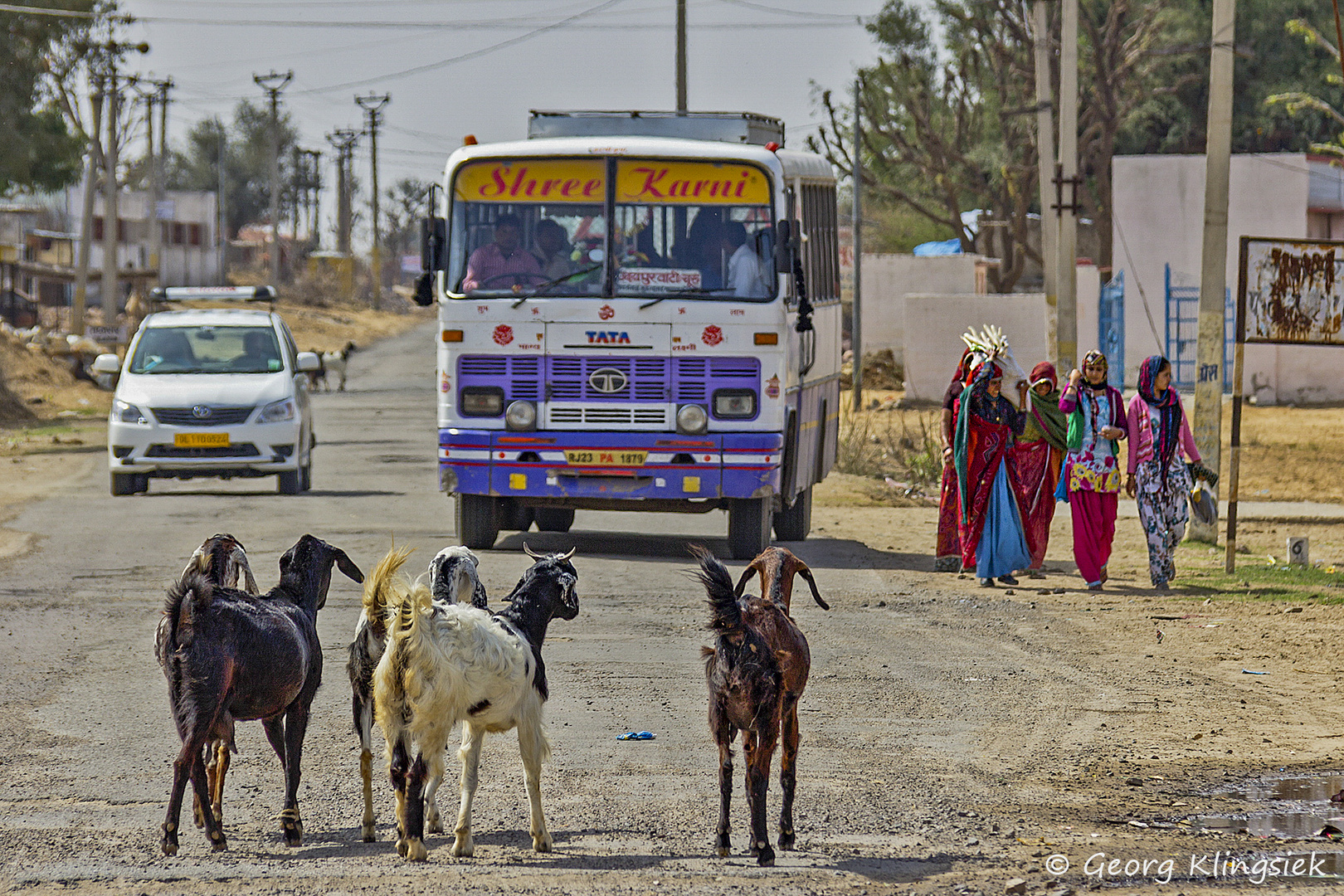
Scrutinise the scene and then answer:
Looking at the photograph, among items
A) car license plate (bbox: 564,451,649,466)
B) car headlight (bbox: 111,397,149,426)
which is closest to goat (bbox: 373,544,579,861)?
car license plate (bbox: 564,451,649,466)

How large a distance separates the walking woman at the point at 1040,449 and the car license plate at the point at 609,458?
270 cm

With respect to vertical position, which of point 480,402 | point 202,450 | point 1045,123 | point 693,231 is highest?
point 1045,123

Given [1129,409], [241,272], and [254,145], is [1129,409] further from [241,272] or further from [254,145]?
[254,145]

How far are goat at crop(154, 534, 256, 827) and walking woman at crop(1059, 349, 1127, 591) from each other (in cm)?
736

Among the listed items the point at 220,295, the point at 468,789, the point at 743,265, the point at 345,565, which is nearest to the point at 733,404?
→ the point at 743,265

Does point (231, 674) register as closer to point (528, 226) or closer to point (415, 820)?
point (415, 820)

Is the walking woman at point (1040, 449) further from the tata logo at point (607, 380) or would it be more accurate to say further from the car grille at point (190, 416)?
the car grille at point (190, 416)

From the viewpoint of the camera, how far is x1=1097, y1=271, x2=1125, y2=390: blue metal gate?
99.7ft

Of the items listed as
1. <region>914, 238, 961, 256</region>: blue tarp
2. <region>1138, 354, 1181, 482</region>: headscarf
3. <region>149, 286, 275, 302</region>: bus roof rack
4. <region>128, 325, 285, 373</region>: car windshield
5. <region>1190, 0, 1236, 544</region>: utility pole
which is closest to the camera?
<region>1138, 354, 1181, 482</region>: headscarf

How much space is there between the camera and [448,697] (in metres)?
5.04

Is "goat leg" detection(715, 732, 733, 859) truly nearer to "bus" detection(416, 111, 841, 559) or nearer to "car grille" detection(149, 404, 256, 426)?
"bus" detection(416, 111, 841, 559)

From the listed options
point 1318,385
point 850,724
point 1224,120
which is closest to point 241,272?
point 1318,385

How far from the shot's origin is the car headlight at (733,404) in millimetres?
12070

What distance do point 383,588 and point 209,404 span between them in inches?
467
